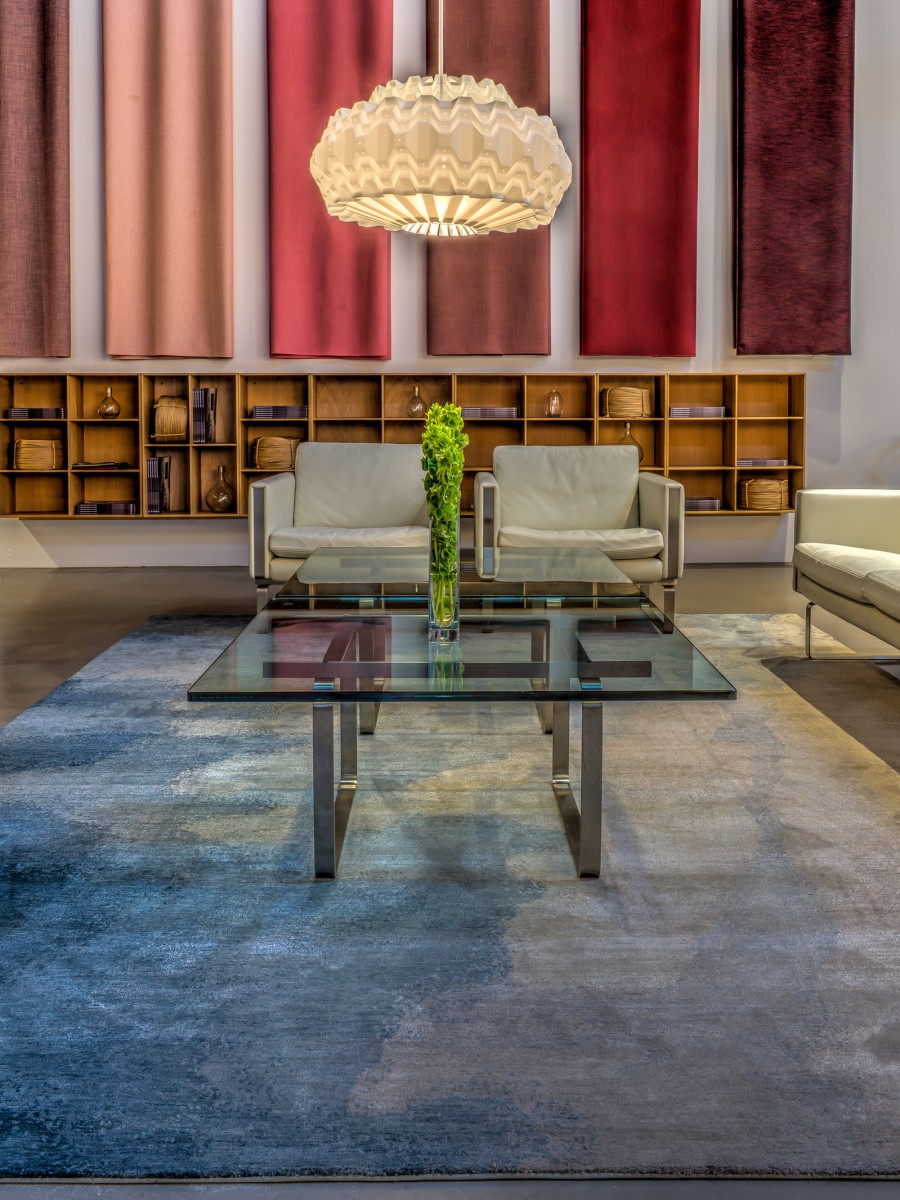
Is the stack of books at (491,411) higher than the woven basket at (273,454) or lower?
higher

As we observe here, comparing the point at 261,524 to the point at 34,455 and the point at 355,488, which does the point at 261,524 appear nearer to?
the point at 355,488

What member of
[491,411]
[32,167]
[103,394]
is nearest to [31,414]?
[103,394]

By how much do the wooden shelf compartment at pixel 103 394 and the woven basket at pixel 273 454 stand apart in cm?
86

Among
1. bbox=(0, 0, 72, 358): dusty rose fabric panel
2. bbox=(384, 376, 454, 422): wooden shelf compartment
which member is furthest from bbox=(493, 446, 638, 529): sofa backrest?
bbox=(0, 0, 72, 358): dusty rose fabric panel

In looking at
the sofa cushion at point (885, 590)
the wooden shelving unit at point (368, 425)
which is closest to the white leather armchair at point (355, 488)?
the wooden shelving unit at point (368, 425)

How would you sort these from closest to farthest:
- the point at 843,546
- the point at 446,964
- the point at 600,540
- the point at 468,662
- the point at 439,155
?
1. the point at 446,964
2. the point at 468,662
3. the point at 439,155
4. the point at 843,546
5. the point at 600,540

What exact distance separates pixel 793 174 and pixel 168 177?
4009mm

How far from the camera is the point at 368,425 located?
24.3ft

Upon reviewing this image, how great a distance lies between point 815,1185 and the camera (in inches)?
53.8

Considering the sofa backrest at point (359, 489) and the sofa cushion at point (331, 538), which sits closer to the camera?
the sofa cushion at point (331, 538)

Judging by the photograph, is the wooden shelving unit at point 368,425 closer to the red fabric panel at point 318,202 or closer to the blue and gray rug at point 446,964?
the red fabric panel at point 318,202

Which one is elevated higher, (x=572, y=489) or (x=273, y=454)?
(x=273, y=454)

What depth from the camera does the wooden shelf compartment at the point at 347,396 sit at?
289 inches

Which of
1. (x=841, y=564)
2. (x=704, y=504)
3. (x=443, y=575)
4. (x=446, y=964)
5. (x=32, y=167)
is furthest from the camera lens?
(x=704, y=504)
